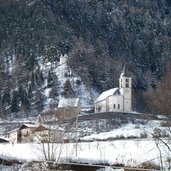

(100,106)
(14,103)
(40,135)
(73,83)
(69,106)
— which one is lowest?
(40,135)

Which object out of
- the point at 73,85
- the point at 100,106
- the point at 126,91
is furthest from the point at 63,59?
the point at 100,106

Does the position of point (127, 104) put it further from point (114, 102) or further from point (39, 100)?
point (39, 100)

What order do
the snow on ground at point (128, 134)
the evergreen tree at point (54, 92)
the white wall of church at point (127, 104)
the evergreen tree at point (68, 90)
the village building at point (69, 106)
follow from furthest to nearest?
the evergreen tree at point (68, 90), the evergreen tree at point (54, 92), the white wall of church at point (127, 104), the village building at point (69, 106), the snow on ground at point (128, 134)

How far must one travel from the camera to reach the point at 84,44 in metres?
112

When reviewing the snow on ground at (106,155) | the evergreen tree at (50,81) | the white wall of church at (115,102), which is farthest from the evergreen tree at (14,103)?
the snow on ground at (106,155)

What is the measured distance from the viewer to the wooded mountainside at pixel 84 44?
92188 mm

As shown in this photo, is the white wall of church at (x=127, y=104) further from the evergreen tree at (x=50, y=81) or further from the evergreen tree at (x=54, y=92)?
the evergreen tree at (x=50, y=81)

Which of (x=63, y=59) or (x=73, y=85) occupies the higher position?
(x=63, y=59)

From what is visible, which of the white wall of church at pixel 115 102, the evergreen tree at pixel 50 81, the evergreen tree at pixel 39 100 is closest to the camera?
the white wall of church at pixel 115 102

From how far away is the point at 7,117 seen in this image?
249 feet

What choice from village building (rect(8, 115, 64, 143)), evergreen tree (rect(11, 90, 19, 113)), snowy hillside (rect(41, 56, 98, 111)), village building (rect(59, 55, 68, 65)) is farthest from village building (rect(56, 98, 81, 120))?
village building (rect(8, 115, 64, 143))

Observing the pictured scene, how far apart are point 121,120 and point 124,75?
23.4 m

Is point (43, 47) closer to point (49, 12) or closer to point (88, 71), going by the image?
point (88, 71)

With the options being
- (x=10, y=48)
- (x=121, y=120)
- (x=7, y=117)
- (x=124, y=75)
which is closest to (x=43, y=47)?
(x=10, y=48)
